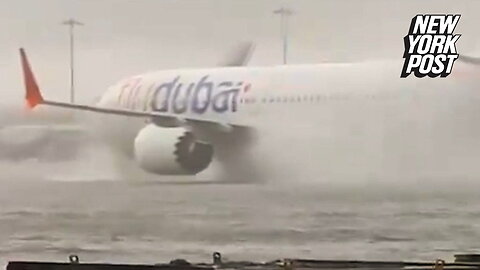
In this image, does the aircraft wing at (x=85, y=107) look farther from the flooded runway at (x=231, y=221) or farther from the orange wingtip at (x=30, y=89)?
the flooded runway at (x=231, y=221)

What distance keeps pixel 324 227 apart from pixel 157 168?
1.50ft

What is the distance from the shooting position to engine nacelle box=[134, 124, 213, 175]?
272 centimetres

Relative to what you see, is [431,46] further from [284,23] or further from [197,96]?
[197,96]

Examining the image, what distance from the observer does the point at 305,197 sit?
8.85 ft

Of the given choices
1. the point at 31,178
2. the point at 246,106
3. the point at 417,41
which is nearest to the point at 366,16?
the point at 417,41

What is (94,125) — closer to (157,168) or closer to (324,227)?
(157,168)

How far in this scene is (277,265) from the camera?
8.77 feet

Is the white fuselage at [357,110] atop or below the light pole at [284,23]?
below

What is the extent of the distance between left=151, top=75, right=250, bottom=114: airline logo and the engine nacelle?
6 centimetres

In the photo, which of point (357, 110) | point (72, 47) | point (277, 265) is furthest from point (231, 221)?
point (72, 47)

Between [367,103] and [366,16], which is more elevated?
[366,16]

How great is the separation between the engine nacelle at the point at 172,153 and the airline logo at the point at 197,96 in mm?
62

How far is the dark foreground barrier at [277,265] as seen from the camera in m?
2.63

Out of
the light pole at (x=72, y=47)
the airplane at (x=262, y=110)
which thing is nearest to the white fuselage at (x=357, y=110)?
the airplane at (x=262, y=110)
